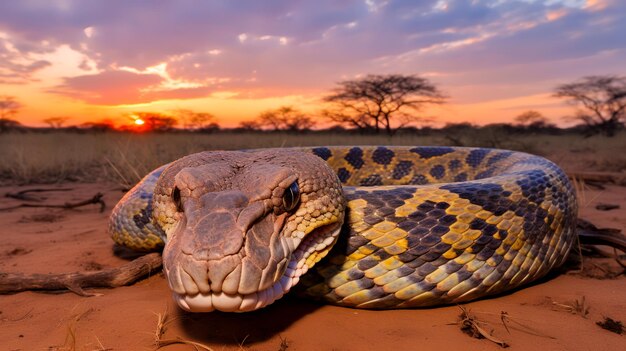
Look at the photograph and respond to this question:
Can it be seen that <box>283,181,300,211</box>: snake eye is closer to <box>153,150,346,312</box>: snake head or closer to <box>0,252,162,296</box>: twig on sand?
<box>153,150,346,312</box>: snake head

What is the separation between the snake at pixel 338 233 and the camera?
6.79 feet

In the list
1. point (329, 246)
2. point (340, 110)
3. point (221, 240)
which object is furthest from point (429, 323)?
point (340, 110)

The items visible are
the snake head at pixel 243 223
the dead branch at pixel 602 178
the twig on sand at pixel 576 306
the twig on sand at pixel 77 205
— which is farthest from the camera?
the dead branch at pixel 602 178

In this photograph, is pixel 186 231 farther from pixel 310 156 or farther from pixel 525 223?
pixel 525 223

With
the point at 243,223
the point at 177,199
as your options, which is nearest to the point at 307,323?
the point at 243,223

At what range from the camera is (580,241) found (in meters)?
4.40

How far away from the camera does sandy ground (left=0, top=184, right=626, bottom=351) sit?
254 cm

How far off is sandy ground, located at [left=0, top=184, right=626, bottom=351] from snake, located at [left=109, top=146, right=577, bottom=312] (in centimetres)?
14

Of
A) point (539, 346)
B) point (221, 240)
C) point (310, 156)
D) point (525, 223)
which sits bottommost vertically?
point (539, 346)

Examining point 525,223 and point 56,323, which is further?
point 525,223

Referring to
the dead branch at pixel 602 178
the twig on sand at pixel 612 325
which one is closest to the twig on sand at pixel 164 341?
the twig on sand at pixel 612 325

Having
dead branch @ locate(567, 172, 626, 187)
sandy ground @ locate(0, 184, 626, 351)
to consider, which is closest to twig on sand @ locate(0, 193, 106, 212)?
sandy ground @ locate(0, 184, 626, 351)

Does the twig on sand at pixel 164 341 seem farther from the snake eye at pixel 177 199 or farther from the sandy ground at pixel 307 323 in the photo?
the snake eye at pixel 177 199

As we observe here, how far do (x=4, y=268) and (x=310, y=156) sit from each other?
3034 millimetres
